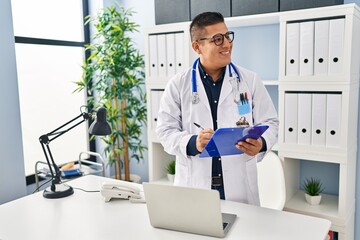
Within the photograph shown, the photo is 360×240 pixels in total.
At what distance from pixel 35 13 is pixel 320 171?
278cm

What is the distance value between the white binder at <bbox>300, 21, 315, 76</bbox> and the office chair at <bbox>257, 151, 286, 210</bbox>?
0.57 m

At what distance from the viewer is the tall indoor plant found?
10.5 feet

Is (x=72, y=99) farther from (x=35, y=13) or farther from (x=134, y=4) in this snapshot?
(x=134, y=4)

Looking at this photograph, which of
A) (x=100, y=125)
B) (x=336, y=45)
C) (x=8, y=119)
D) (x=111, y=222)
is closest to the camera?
(x=111, y=222)

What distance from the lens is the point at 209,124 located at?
5.98 ft

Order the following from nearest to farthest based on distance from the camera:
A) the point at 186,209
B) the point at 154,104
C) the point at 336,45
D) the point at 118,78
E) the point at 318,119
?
the point at 186,209, the point at 336,45, the point at 318,119, the point at 154,104, the point at 118,78

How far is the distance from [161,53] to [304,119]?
121cm

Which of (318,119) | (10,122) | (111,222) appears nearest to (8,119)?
(10,122)

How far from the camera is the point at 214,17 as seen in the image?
178 centimetres

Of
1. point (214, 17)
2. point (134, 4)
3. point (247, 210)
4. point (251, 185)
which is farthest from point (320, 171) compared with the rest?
point (134, 4)

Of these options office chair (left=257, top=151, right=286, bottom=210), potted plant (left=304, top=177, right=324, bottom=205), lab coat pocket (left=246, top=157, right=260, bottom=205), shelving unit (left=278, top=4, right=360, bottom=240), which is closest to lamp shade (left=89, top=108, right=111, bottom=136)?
lab coat pocket (left=246, top=157, right=260, bottom=205)

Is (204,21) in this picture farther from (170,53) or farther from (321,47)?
(170,53)

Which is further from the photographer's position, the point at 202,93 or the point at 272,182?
the point at 272,182

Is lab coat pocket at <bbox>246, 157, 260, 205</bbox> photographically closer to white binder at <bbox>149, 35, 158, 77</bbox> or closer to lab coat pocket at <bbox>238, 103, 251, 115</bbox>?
lab coat pocket at <bbox>238, 103, 251, 115</bbox>
